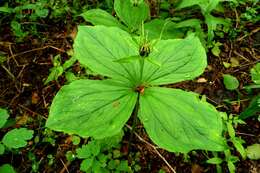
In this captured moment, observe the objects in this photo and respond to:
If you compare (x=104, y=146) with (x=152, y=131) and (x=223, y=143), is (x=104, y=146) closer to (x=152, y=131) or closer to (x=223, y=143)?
(x=152, y=131)

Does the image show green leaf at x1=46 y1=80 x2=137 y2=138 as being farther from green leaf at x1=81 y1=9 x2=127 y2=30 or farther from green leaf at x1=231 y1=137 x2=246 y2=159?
green leaf at x1=81 y1=9 x2=127 y2=30

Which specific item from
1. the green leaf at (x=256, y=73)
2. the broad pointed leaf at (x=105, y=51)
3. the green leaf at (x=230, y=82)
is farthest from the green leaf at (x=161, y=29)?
the broad pointed leaf at (x=105, y=51)

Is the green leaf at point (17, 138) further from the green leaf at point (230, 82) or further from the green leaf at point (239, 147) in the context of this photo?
the green leaf at point (230, 82)

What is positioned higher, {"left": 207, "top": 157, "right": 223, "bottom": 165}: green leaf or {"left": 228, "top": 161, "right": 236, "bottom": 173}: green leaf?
{"left": 207, "top": 157, "right": 223, "bottom": 165}: green leaf

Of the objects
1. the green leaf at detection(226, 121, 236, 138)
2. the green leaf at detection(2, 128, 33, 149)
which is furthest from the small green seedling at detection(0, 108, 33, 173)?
the green leaf at detection(226, 121, 236, 138)

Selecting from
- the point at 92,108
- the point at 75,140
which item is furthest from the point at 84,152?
the point at 92,108

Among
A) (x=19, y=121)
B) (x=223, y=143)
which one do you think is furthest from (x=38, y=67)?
(x=223, y=143)

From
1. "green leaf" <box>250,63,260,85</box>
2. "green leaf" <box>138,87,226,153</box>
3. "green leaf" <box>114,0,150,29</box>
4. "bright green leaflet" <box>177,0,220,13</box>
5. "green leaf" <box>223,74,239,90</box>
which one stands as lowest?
"green leaf" <box>138,87,226,153</box>
